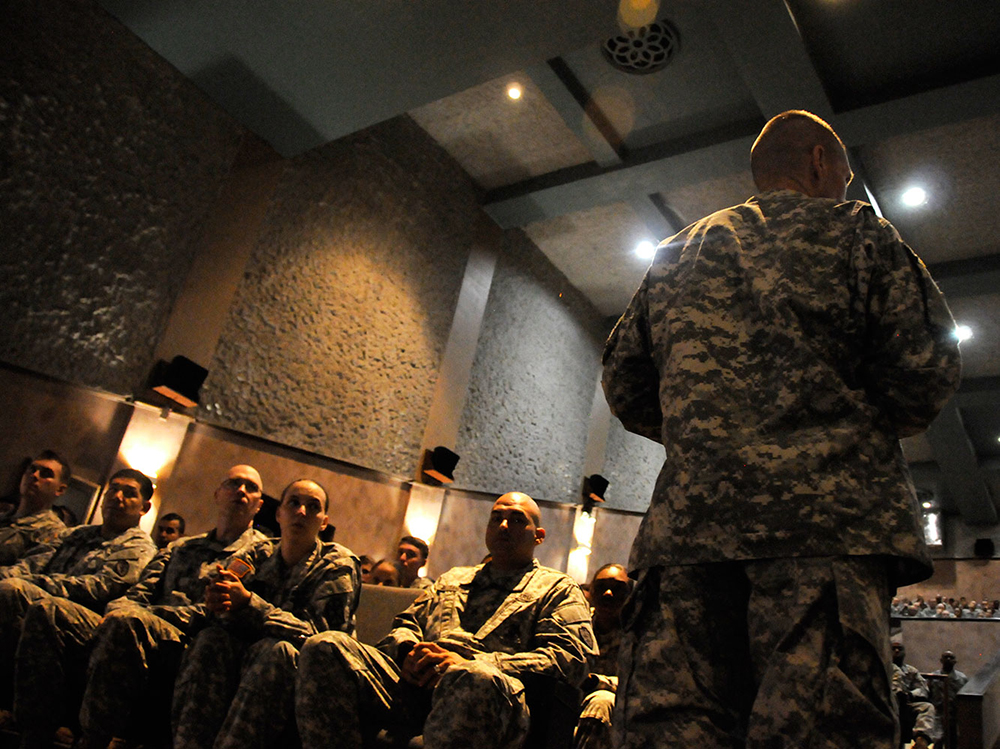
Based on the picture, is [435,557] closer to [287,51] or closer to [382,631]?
[382,631]

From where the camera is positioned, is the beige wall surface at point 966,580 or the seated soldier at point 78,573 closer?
the seated soldier at point 78,573

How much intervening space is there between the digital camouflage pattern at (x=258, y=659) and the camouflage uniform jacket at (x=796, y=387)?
4.59 feet

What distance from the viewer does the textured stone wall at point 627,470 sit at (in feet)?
29.2

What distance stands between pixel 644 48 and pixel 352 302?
2965 millimetres

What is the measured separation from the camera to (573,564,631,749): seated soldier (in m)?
2.25

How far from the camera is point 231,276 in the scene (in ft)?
17.3

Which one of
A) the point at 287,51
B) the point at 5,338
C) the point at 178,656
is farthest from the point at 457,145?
the point at 178,656

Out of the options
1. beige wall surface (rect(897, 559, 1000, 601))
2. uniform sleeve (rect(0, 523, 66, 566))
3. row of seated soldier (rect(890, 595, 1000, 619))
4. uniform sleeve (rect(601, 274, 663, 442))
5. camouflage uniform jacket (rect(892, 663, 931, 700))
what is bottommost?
uniform sleeve (rect(0, 523, 66, 566))

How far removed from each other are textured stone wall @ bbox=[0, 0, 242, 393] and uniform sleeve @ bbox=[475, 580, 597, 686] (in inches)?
139

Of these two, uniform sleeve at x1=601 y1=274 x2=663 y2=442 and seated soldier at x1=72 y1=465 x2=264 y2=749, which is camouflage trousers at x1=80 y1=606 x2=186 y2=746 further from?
uniform sleeve at x1=601 y1=274 x2=663 y2=442

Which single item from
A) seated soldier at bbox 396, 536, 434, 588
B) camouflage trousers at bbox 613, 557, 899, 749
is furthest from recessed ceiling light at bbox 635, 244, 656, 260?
camouflage trousers at bbox 613, 557, 899, 749

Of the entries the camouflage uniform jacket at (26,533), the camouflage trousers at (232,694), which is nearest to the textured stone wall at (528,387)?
the camouflage uniform jacket at (26,533)

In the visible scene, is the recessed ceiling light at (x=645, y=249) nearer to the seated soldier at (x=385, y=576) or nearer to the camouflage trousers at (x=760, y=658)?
the seated soldier at (x=385, y=576)

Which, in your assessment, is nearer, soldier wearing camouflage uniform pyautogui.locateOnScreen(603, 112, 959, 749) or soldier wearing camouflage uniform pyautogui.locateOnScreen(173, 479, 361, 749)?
soldier wearing camouflage uniform pyautogui.locateOnScreen(603, 112, 959, 749)
